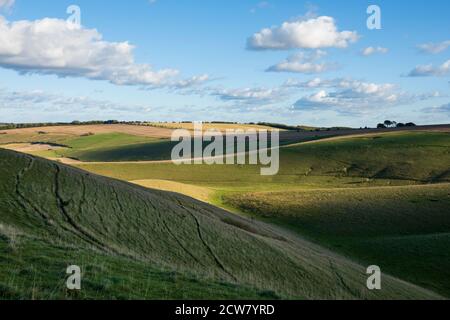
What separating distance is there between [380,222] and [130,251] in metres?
36.0

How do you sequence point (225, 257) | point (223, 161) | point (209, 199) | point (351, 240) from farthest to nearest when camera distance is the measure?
point (223, 161), point (209, 199), point (351, 240), point (225, 257)

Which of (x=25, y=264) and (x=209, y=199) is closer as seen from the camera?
(x=25, y=264)

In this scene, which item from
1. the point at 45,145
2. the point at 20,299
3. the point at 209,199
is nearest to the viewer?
the point at 20,299

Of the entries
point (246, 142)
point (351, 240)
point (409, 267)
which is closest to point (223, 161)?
point (246, 142)

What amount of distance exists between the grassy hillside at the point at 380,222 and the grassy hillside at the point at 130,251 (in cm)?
979

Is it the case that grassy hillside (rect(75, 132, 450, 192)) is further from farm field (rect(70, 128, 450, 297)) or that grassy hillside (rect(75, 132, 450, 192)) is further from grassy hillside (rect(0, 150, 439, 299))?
grassy hillside (rect(0, 150, 439, 299))

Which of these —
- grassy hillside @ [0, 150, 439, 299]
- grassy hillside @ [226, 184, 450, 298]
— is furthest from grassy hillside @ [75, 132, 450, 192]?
grassy hillside @ [0, 150, 439, 299]

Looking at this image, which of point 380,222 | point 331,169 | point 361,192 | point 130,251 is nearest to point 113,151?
point 331,169

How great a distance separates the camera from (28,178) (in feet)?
90.9

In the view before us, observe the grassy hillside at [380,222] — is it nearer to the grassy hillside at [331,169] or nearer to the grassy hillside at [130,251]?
the grassy hillside at [130,251]

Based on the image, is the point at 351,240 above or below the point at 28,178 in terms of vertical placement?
below

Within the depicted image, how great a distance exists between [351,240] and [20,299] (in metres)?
37.4

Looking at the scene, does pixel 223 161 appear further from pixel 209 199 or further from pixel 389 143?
pixel 209 199

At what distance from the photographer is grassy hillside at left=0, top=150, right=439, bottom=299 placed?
1485 cm
